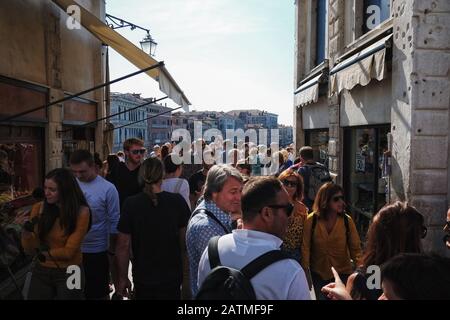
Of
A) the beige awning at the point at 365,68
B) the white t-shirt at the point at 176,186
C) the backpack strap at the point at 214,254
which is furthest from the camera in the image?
the beige awning at the point at 365,68

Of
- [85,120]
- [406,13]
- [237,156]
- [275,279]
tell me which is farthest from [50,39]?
[275,279]

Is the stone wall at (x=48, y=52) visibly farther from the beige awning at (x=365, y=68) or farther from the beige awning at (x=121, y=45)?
the beige awning at (x=365, y=68)

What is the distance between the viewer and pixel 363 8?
23.1 feet

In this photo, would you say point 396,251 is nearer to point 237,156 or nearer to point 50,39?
point 237,156

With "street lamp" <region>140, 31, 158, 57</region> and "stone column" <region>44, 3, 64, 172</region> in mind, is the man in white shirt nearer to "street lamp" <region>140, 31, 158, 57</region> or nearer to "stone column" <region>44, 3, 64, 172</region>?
"stone column" <region>44, 3, 64, 172</region>

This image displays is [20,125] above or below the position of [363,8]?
below

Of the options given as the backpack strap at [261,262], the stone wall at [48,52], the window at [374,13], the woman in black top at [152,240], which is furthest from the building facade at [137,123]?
the backpack strap at [261,262]

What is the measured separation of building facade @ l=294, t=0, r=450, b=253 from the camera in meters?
4.52

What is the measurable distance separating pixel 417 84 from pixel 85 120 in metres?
7.00

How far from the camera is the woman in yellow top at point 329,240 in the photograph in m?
3.60

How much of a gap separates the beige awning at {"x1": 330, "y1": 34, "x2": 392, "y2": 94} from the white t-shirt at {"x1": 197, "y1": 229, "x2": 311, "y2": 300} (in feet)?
12.7

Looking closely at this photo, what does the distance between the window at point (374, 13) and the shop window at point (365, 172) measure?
5.83 feet

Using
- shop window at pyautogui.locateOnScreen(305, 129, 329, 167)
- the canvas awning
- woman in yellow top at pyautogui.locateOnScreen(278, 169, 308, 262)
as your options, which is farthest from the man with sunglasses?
shop window at pyautogui.locateOnScreen(305, 129, 329, 167)

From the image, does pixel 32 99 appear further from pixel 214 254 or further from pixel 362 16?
pixel 362 16
